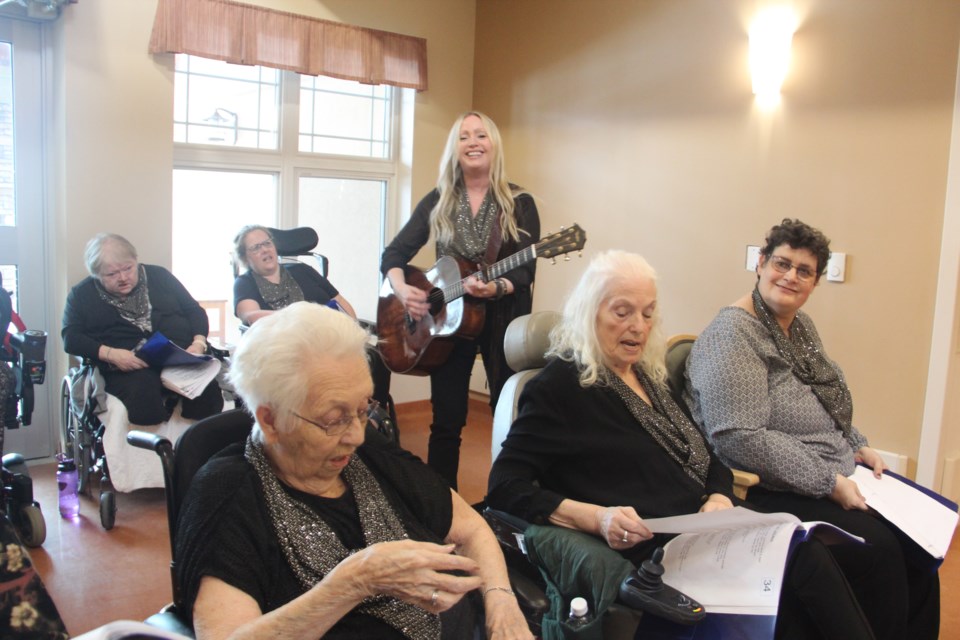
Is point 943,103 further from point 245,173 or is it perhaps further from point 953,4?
point 245,173

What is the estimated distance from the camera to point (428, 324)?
3.23m

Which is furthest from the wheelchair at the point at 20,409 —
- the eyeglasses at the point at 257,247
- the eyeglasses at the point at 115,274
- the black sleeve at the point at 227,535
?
the black sleeve at the point at 227,535

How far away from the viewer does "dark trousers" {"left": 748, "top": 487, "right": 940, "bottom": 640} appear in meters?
2.13

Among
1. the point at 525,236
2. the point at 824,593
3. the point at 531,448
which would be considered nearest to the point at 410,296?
the point at 525,236

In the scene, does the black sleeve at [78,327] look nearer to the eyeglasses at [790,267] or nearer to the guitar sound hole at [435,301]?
the guitar sound hole at [435,301]

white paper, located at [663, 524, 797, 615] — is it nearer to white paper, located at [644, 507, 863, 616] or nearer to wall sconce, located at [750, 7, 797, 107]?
white paper, located at [644, 507, 863, 616]

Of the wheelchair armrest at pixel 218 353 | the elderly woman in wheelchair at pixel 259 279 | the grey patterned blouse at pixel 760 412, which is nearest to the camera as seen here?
the grey patterned blouse at pixel 760 412

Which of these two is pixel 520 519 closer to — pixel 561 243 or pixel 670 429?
pixel 670 429

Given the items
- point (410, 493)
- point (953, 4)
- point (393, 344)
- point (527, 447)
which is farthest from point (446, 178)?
point (953, 4)

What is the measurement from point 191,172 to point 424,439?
5.84ft

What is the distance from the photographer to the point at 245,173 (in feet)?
14.6

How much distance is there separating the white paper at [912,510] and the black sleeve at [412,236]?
5.61ft

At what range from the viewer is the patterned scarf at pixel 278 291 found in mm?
3932

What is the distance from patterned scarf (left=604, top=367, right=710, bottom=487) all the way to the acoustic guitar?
91 centimetres
